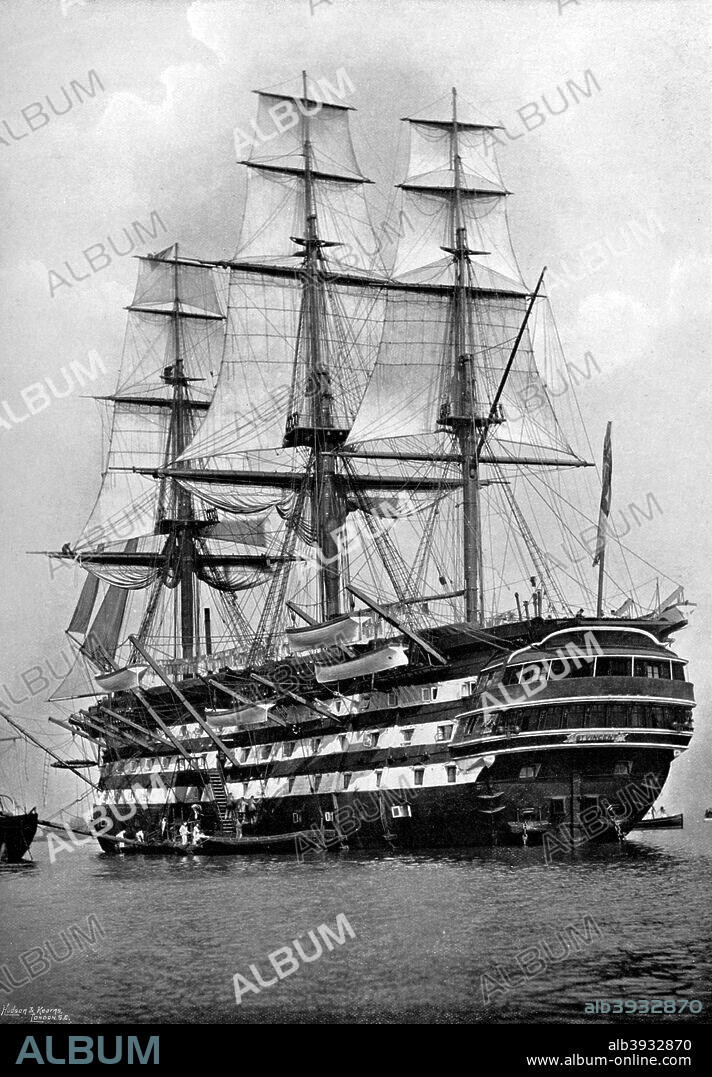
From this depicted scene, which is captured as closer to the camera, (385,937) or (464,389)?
(385,937)

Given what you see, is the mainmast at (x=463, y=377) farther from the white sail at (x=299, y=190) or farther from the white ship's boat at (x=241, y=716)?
the white ship's boat at (x=241, y=716)

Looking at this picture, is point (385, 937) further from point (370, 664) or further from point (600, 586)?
point (370, 664)

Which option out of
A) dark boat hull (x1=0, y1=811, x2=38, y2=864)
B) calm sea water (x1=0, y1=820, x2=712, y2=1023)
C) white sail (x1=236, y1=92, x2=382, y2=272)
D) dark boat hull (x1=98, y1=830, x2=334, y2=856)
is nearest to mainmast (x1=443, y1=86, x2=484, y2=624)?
white sail (x1=236, y1=92, x2=382, y2=272)

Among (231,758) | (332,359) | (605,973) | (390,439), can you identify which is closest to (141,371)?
(332,359)

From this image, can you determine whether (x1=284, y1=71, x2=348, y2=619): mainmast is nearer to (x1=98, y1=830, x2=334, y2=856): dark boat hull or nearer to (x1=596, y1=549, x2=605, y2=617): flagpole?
(x1=98, y1=830, x2=334, y2=856): dark boat hull

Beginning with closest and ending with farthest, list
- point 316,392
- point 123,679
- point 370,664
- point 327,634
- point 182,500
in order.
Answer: point 370,664, point 327,634, point 316,392, point 123,679, point 182,500

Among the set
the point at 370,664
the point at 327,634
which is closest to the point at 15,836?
the point at 327,634

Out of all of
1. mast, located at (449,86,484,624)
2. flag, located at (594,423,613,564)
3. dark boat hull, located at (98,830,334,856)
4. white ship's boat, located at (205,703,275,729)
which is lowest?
dark boat hull, located at (98,830,334,856)
